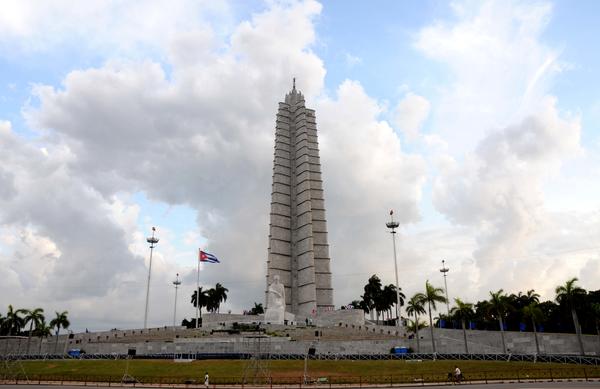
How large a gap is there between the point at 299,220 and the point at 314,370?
54.8 m

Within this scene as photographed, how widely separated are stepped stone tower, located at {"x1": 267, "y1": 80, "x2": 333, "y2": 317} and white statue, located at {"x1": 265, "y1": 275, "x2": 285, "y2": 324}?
1282 cm

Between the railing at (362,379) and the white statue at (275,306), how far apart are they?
3423cm

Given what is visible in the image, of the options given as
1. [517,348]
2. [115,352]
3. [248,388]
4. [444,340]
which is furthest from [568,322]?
[115,352]

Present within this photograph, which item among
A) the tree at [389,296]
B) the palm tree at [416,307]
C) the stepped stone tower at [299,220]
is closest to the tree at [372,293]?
the tree at [389,296]

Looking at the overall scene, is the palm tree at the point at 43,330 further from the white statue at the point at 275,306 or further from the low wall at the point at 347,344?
the white statue at the point at 275,306

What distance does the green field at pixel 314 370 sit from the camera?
3394cm

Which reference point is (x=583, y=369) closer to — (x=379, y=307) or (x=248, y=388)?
(x=248, y=388)

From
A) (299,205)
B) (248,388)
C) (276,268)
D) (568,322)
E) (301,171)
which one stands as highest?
(301,171)

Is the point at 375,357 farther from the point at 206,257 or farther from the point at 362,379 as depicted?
the point at 206,257

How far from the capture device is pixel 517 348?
183 ft

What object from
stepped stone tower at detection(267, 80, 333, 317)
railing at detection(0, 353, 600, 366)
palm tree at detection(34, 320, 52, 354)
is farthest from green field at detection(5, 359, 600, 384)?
stepped stone tower at detection(267, 80, 333, 317)

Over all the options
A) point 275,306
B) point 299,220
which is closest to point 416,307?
point 275,306

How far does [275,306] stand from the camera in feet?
236

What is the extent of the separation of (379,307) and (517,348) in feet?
144
